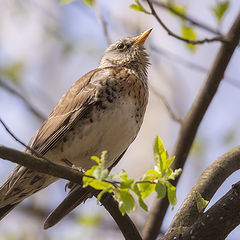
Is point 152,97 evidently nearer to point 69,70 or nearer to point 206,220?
point 69,70

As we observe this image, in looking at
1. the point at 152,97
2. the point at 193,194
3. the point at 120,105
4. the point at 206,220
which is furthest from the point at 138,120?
the point at 152,97

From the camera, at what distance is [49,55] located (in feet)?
41.1

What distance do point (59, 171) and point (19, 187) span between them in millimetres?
1856

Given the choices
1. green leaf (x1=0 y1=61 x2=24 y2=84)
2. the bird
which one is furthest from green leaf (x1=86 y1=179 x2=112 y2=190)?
green leaf (x1=0 y1=61 x2=24 y2=84)

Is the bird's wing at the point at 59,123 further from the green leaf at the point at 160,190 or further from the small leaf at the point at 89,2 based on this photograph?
Answer: the green leaf at the point at 160,190

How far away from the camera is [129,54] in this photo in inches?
227

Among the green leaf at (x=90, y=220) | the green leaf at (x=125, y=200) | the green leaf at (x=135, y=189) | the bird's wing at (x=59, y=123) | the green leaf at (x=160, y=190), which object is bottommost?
the green leaf at (x=90, y=220)

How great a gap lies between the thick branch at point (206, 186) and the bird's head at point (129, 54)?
1768 millimetres

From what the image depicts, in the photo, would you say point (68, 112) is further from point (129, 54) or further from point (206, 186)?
point (206, 186)

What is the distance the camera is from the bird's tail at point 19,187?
4863 millimetres

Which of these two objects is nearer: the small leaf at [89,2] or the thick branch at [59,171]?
the thick branch at [59,171]

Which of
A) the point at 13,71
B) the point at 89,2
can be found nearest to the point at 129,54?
the point at 89,2

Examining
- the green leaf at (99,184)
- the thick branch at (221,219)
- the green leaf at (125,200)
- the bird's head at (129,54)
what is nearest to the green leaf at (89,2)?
the bird's head at (129,54)

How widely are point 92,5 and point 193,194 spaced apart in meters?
2.68
